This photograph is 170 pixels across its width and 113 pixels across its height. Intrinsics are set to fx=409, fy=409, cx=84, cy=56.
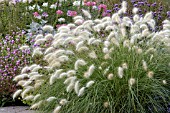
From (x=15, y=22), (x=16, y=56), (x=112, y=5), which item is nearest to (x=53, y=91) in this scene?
(x=16, y=56)

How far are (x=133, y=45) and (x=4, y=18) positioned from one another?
360cm

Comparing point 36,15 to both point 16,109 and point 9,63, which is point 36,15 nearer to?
point 9,63

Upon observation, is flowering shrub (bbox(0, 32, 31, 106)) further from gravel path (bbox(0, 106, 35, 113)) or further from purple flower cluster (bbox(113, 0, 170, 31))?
purple flower cluster (bbox(113, 0, 170, 31))

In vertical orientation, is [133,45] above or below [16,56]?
above

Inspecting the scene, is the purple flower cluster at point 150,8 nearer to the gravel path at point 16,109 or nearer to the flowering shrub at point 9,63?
the flowering shrub at point 9,63

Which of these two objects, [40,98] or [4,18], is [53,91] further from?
[4,18]

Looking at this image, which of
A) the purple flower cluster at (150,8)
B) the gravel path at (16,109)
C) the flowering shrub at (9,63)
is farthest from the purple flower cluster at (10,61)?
the purple flower cluster at (150,8)

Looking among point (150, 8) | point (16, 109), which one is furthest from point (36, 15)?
point (16, 109)

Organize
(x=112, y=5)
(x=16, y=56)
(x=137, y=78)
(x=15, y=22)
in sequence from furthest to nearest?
(x=112, y=5) < (x=15, y=22) < (x=16, y=56) < (x=137, y=78)

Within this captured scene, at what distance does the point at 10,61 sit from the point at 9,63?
5 centimetres

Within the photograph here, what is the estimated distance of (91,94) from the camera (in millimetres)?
4191

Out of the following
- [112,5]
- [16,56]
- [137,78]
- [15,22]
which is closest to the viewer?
[137,78]

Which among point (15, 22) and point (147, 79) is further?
point (15, 22)

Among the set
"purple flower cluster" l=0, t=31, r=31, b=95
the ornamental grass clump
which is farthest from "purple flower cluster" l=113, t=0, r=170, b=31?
the ornamental grass clump
